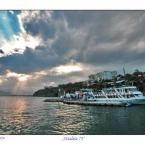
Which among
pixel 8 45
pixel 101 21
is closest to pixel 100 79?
pixel 101 21

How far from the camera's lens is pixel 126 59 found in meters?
4.82

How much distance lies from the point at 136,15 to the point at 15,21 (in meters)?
1.25

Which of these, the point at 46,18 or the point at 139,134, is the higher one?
the point at 46,18

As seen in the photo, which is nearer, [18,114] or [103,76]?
[103,76]

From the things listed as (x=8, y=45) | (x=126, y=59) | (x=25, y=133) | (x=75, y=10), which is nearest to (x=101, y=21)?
(x=75, y=10)

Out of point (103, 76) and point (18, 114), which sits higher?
point (103, 76)

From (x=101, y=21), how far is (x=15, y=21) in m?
0.90

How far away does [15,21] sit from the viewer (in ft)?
13.9
